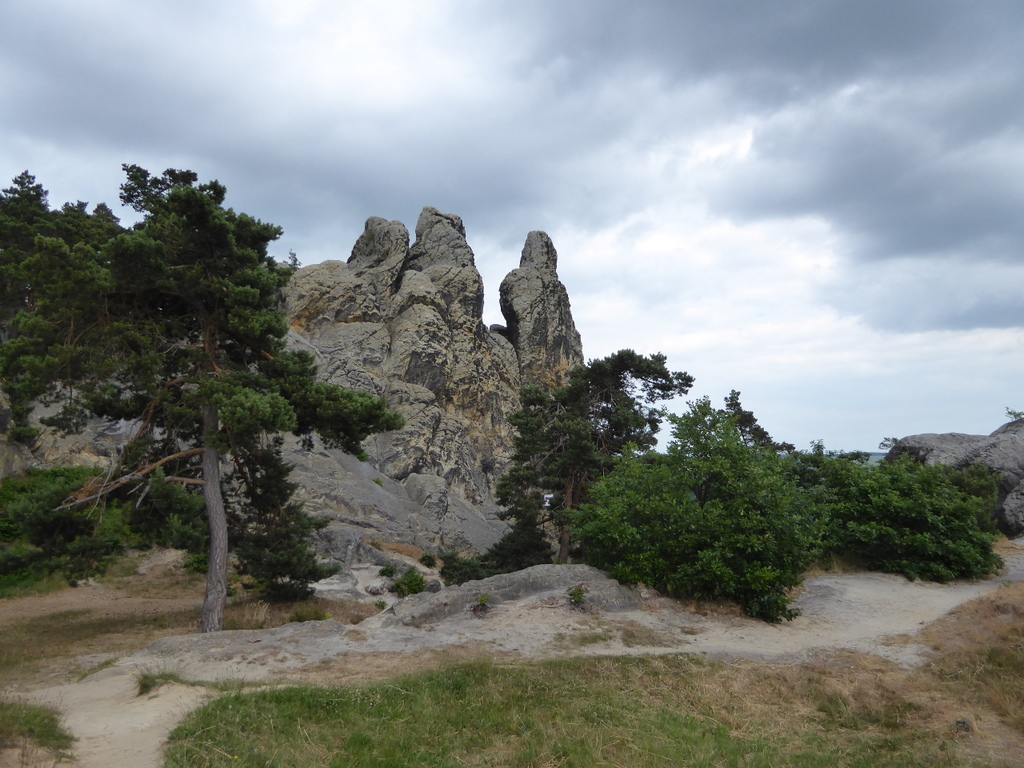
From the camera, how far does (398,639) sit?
11.2 meters

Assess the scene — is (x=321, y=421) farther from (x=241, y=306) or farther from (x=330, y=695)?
(x=330, y=695)

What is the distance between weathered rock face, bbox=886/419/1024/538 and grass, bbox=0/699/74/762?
3213cm

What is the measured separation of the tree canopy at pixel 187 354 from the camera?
13227mm

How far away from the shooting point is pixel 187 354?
15.6 metres

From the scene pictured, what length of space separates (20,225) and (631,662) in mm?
38277

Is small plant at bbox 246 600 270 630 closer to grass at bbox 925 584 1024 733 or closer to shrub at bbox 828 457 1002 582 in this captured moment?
grass at bbox 925 584 1024 733

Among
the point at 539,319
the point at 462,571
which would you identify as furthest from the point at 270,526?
the point at 539,319

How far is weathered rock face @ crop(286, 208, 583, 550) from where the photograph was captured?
37.9m

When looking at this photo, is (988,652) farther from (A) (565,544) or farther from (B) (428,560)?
(B) (428,560)

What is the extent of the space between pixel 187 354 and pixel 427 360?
37.1m

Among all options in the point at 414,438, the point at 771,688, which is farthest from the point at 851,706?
the point at 414,438

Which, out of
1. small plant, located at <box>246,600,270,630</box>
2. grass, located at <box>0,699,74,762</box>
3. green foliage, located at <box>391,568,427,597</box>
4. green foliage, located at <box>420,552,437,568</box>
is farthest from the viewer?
green foliage, located at <box>420,552,437,568</box>

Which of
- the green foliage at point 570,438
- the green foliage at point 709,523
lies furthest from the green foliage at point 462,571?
the green foliage at point 709,523

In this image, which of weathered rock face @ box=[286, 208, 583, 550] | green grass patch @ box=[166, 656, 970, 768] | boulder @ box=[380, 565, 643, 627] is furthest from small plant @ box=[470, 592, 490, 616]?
weathered rock face @ box=[286, 208, 583, 550]
